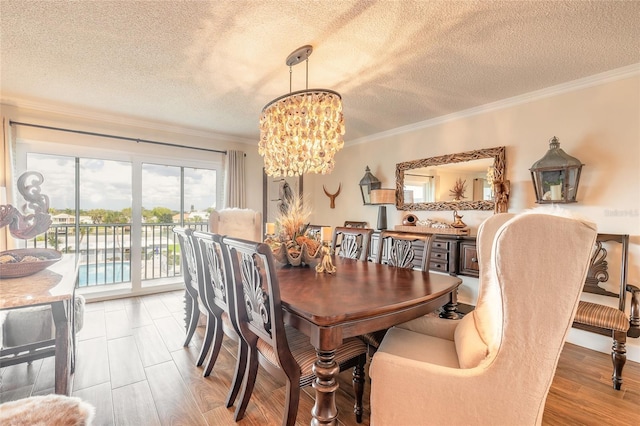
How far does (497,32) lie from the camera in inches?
79.2

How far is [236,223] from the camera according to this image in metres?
3.53

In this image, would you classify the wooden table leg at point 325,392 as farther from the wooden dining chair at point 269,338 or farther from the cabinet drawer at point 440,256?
the cabinet drawer at point 440,256

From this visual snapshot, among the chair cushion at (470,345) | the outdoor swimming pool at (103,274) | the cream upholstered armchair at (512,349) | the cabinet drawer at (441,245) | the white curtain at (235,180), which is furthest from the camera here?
the white curtain at (235,180)

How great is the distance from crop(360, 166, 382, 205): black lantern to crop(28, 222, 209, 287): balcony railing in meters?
2.70

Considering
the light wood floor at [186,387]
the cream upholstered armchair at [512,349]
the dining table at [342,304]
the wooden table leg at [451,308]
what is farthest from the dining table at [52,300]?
the wooden table leg at [451,308]

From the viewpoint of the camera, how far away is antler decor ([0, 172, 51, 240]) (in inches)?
66.6

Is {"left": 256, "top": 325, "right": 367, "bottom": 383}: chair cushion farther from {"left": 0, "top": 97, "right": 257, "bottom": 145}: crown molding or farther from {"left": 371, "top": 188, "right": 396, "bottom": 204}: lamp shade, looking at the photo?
{"left": 0, "top": 97, "right": 257, "bottom": 145}: crown molding

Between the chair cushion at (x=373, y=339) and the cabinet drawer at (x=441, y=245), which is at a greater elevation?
the cabinet drawer at (x=441, y=245)

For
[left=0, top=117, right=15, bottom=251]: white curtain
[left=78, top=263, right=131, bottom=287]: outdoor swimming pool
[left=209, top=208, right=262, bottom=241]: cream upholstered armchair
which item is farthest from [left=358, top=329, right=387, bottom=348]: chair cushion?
[left=78, top=263, right=131, bottom=287]: outdoor swimming pool

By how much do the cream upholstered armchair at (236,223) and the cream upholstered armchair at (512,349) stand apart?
2667mm

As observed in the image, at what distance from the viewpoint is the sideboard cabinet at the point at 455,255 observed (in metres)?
3.17

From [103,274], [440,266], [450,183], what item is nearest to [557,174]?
[450,183]

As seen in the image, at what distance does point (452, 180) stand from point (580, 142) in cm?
127

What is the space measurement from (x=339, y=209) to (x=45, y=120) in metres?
4.25
